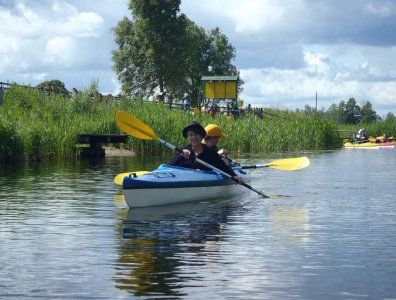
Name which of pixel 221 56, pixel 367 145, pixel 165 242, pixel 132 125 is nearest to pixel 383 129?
pixel 367 145

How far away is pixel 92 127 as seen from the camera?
33125 millimetres

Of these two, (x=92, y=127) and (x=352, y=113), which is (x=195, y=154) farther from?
(x=352, y=113)

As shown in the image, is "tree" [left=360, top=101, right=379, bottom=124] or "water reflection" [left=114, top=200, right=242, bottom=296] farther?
"tree" [left=360, top=101, right=379, bottom=124]

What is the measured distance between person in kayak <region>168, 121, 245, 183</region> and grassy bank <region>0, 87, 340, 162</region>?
12518 mm

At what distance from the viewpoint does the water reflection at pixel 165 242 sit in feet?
27.3

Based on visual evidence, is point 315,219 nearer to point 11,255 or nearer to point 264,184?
point 11,255

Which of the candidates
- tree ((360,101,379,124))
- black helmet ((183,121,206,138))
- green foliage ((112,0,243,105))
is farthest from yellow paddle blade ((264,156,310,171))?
tree ((360,101,379,124))

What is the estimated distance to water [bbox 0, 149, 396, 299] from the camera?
8074mm

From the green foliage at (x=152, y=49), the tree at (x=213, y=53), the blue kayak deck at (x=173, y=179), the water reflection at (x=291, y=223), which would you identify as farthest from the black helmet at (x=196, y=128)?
the tree at (x=213, y=53)

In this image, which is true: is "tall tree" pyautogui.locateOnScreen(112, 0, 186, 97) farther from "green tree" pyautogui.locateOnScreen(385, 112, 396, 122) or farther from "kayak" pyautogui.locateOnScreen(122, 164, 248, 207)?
"kayak" pyautogui.locateOnScreen(122, 164, 248, 207)

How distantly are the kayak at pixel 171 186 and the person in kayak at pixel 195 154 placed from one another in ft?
0.59

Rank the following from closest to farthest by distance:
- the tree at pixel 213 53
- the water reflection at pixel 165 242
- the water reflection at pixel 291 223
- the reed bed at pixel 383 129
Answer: the water reflection at pixel 165 242 < the water reflection at pixel 291 223 < the reed bed at pixel 383 129 < the tree at pixel 213 53

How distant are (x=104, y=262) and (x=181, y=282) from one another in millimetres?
1320

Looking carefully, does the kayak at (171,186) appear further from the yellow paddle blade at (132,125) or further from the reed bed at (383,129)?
the reed bed at (383,129)
